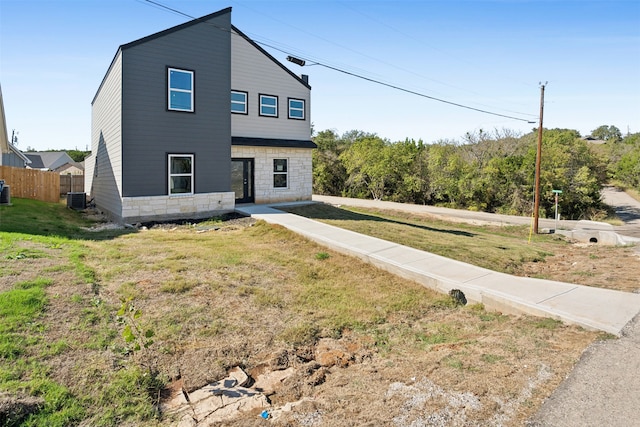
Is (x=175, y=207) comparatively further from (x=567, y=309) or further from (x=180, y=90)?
(x=567, y=309)

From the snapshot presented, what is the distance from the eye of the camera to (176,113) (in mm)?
13391

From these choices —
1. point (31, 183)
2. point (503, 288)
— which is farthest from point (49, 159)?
point (503, 288)

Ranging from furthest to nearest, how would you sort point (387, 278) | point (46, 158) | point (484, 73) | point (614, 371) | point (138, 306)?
point (46, 158) < point (484, 73) < point (387, 278) < point (138, 306) < point (614, 371)

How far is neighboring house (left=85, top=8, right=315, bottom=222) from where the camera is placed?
1272cm

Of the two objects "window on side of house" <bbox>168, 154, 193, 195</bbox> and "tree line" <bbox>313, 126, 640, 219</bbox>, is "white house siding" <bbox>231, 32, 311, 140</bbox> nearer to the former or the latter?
"window on side of house" <bbox>168, 154, 193, 195</bbox>

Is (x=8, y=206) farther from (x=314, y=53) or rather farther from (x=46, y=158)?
(x=46, y=158)

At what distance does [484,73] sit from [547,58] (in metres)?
3.18

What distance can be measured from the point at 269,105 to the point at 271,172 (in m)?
3.05

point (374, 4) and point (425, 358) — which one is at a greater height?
point (374, 4)

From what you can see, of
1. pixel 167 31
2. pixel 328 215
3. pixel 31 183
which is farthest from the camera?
pixel 31 183

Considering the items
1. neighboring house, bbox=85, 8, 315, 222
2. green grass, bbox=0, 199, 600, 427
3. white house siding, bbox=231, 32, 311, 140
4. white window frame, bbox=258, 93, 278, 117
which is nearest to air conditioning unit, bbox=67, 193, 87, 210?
neighboring house, bbox=85, 8, 315, 222

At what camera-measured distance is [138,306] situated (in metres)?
5.63

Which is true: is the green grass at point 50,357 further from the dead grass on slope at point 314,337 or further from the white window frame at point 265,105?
the white window frame at point 265,105

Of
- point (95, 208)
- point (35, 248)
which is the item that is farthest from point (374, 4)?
point (95, 208)
